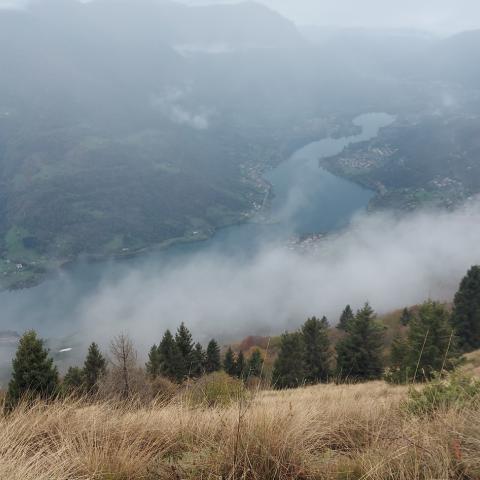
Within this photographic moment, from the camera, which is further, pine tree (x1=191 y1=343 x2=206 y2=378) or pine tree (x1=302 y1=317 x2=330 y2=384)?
pine tree (x1=191 y1=343 x2=206 y2=378)

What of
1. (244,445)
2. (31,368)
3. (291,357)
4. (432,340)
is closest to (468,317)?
(291,357)

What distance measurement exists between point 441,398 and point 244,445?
8.14ft

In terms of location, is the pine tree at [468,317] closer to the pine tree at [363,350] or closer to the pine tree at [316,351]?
the pine tree at [363,350]

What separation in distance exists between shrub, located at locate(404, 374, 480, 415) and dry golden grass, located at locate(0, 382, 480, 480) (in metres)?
0.23

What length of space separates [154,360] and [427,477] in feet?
166

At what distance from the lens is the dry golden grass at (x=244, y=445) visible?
314 centimetres

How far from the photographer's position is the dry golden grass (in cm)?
314

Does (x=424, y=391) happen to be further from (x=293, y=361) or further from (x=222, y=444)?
(x=293, y=361)

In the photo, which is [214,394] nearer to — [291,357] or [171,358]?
[291,357]

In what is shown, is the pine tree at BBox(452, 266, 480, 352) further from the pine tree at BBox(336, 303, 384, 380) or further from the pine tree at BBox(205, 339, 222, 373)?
the pine tree at BBox(205, 339, 222, 373)

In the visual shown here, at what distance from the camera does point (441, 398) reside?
4793 millimetres

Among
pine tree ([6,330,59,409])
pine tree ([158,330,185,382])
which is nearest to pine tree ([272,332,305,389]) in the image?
pine tree ([158,330,185,382])

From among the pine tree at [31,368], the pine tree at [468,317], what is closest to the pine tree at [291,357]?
the pine tree at [468,317]

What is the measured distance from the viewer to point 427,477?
292cm
